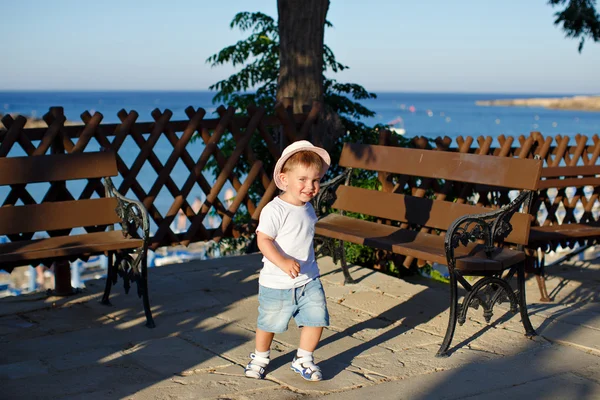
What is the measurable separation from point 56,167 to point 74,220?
0.41 meters

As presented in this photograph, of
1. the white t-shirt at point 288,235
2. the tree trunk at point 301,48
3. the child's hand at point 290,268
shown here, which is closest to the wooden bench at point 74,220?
the white t-shirt at point 288,235

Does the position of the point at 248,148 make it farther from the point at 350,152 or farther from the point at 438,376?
the point at 438,376

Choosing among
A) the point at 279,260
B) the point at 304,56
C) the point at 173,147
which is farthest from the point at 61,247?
the point at 304,56

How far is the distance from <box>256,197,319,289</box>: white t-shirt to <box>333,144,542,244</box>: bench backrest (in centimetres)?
169

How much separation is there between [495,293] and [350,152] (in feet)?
7.12

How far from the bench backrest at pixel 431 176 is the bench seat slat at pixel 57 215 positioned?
79.5 inches

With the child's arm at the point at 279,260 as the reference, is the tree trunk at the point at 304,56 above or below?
above

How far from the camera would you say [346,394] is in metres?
3.89

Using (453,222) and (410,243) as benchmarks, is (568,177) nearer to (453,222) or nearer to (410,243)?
(410,243)

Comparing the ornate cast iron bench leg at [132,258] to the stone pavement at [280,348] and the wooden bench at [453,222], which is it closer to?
the stone pavement at [280,348]

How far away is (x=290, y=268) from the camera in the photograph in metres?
3.93

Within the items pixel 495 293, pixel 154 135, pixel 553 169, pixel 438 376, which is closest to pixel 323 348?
pixel 438 376

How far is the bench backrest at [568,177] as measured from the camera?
7.10 metres

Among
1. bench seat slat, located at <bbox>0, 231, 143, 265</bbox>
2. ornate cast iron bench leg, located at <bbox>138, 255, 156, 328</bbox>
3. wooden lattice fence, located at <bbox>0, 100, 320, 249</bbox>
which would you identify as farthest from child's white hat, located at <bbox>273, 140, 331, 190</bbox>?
wooden lattice fence, located at <bbox>0, 100, 320, 249</bbox>
